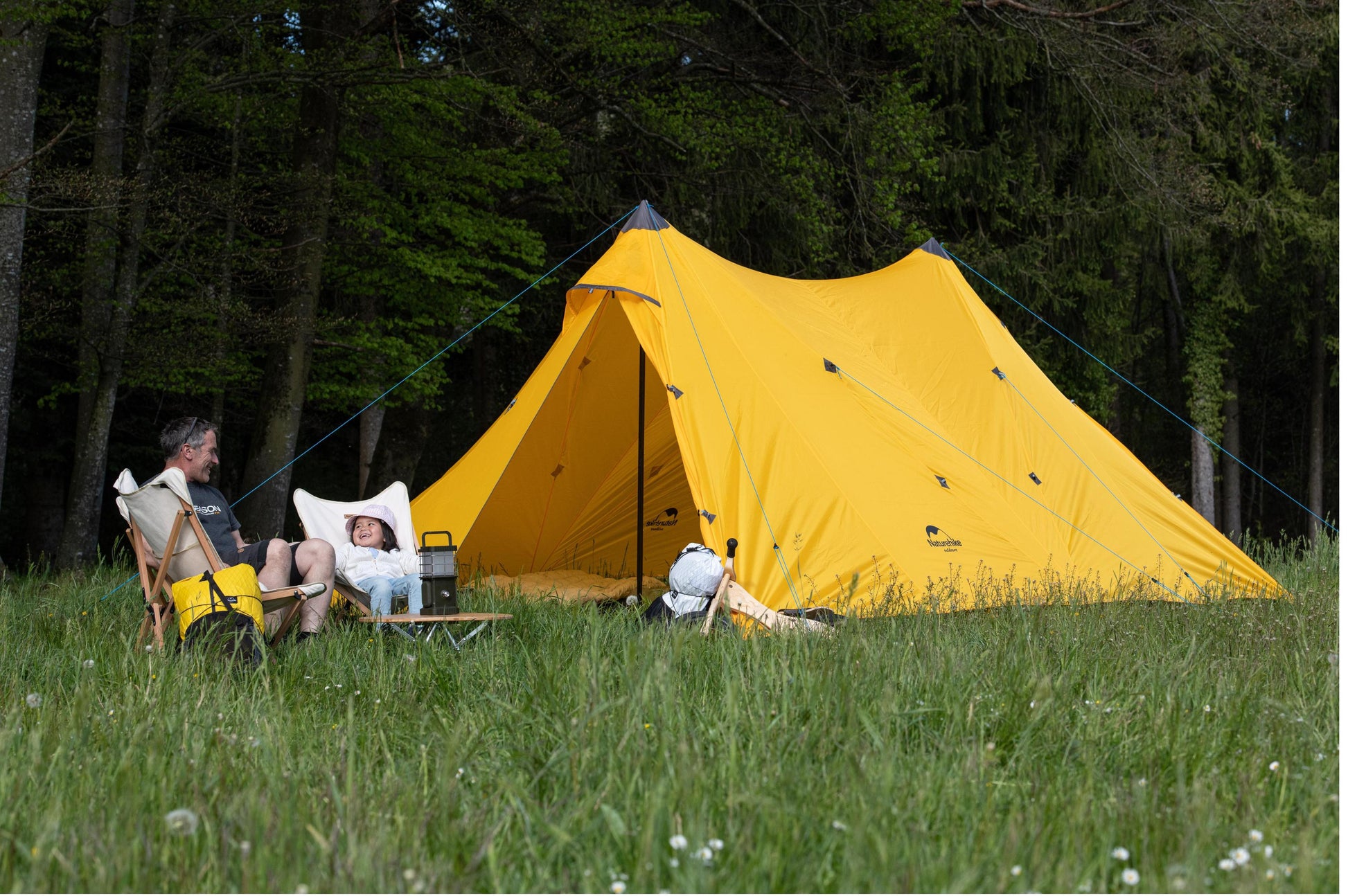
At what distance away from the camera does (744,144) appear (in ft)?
30.7

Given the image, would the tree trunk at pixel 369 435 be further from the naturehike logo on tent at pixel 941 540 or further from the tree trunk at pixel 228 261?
the naturehike logo on tent at pixel 941 540

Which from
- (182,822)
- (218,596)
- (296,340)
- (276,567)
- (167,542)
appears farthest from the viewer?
(296,340)

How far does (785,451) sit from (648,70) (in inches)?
213

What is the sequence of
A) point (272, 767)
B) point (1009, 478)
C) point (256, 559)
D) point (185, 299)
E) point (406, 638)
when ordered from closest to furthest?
point (272, 767)
point (406, 638)
point (256, 559)
point (1009, 478)
point (185, 299)

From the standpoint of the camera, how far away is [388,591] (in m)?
4.75

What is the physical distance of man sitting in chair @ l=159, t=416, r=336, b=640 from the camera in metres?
4.25

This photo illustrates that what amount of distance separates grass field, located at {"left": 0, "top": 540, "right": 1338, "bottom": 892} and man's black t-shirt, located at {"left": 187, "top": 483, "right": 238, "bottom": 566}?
821 millimetres

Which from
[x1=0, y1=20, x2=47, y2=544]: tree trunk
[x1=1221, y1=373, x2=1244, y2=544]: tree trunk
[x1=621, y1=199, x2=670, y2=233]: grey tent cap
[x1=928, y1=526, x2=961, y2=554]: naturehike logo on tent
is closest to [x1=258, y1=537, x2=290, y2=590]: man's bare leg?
[x1=621, y1=199, x2=670, y2=233]: grey tent cap

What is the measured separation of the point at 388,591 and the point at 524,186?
607cm

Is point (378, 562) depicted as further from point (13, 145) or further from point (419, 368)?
point (13, 145)

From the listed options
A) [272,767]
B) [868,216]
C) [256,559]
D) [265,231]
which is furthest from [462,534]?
[868,216]

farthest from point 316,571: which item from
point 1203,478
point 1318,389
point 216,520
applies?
point 1318,389

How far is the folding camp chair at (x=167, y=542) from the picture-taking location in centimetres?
390

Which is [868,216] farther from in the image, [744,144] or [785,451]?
[785,451]
